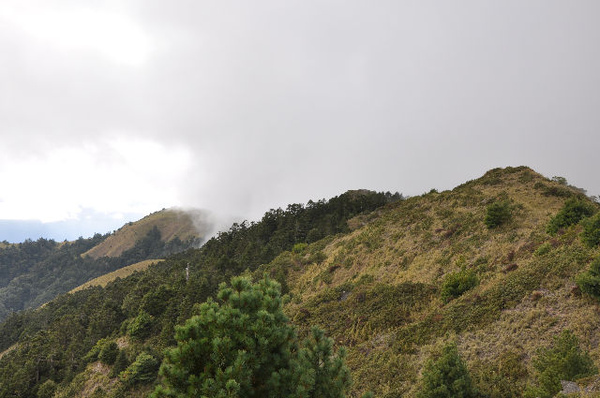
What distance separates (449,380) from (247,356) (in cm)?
767

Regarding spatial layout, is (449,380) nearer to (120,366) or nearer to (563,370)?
(563,370)

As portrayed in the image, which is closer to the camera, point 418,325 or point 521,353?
point 521,353

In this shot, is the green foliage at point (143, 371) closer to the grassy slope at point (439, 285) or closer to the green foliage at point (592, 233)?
the grassy slope at point (439, 285)

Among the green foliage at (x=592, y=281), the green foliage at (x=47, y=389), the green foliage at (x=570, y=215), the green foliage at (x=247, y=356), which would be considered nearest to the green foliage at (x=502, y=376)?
the green foliage at (x=592, y=281)

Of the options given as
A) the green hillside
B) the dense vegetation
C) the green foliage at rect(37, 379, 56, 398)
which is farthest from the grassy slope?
the green foliage at rect(37, 379, 56, 398)

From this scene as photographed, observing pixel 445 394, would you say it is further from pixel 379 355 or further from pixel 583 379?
pixel 379 355

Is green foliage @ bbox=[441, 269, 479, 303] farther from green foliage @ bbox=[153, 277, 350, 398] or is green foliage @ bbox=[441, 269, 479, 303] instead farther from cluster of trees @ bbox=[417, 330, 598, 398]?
green foliage @ bbox=[153, 277, 350, 398]

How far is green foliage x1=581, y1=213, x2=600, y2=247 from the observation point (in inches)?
659

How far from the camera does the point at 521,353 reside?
12.7 meters

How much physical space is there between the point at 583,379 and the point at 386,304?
14951mm

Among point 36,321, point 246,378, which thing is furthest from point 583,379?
point 36,321

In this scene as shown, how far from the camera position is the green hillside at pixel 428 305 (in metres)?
12.4

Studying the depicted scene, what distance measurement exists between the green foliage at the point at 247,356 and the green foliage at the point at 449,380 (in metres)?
4.18

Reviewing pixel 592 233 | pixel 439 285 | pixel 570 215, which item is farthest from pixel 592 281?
pixel 570 215
